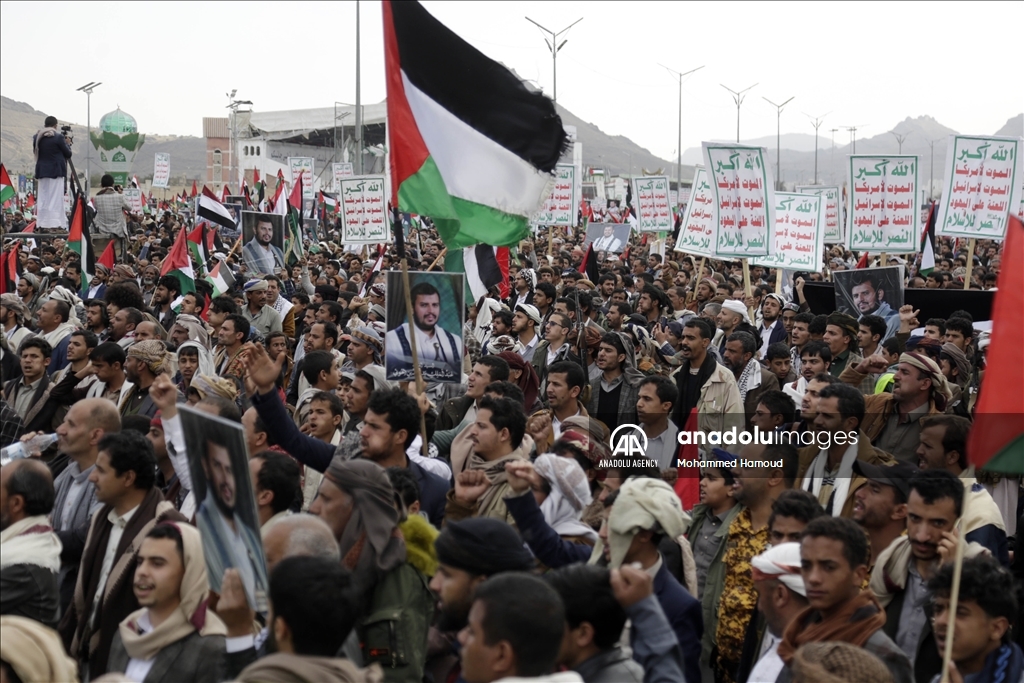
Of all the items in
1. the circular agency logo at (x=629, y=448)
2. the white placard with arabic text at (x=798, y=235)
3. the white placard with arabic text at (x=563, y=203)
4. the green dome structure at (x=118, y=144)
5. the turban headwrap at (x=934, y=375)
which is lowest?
the circular agency logo at (x=629, y=448)

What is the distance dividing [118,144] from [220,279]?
2716 inches

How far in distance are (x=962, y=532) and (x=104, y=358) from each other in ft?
18.9

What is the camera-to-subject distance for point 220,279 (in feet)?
45.9

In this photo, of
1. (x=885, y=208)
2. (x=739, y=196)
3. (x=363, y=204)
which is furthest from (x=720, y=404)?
(x=363, y=204)

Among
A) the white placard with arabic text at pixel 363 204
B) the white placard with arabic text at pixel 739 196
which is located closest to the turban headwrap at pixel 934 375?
the white placard with arabic text at pixel 739 196

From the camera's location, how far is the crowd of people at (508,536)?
3.47 meters

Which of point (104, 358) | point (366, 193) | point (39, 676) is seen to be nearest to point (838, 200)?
point (366, 193)

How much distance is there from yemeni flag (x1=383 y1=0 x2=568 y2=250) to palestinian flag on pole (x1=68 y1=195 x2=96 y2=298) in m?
9.17

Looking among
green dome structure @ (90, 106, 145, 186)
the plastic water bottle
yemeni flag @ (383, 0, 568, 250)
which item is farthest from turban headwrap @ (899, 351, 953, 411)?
green dome structure @ (90, 106, 145, 186)

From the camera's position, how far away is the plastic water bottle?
231 inches

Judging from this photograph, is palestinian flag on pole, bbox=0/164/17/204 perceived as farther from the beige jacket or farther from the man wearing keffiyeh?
the man wearing keffiyeh

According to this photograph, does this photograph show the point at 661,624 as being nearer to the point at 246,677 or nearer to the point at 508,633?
the point at 508,633

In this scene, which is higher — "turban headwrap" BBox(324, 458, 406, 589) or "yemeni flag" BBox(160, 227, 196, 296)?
"yemeni flag" BBox(160, 227, 196, 296)

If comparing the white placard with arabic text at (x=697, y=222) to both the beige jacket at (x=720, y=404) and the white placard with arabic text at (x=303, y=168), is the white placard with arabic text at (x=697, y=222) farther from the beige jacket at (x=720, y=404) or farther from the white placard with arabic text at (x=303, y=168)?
the white placard with arabic text at (x=303, y=168)
